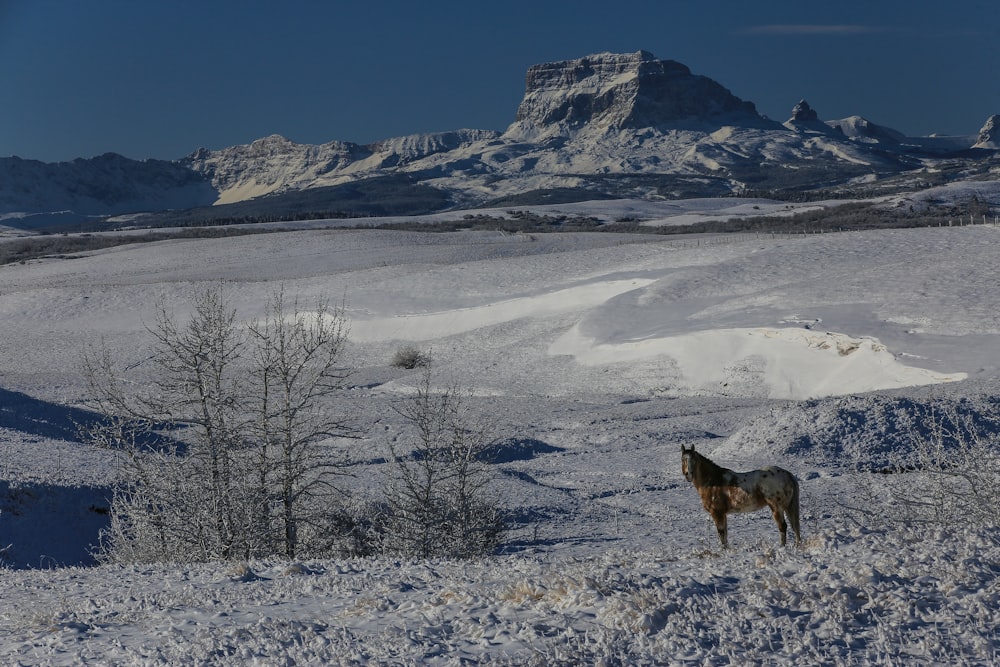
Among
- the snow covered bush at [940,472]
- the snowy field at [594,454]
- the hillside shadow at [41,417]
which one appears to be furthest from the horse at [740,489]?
the hillside shadow at [41,417]

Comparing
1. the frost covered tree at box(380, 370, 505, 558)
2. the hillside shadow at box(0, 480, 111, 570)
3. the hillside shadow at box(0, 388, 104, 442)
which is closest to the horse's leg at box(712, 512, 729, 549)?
the frost covered tree at box(380, 370, 505, 558)

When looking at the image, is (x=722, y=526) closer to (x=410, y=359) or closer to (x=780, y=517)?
(x=780, y=517)

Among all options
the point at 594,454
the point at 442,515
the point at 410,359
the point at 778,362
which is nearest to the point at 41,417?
the point at 410,359

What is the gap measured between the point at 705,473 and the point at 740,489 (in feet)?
1.39

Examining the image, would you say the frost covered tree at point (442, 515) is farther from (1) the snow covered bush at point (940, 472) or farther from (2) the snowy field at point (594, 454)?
(1) the snow covered bush at point (940, 472)

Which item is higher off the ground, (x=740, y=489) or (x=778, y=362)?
(x=740, y=489)

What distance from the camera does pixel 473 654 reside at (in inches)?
305

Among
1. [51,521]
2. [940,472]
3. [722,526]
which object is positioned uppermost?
[722,526]

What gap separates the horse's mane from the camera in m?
10.7

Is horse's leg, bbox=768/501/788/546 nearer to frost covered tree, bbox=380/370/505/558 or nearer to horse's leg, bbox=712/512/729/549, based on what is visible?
horse's leg, bbox=712/512/729/549

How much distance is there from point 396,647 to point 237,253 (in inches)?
3939

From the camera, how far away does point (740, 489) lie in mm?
10820

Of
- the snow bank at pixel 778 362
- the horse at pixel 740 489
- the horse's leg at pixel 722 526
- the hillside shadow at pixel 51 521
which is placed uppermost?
the horse at pixel 740 489

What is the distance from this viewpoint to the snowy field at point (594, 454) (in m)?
7.98
